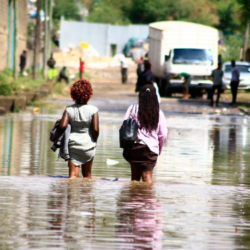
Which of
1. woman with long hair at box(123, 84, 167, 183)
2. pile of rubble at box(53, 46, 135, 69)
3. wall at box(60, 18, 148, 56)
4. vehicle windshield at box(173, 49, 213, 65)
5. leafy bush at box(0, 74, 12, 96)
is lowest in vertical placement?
pile of rubble at box(53, 46, 135, 69)

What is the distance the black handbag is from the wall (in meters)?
71.2

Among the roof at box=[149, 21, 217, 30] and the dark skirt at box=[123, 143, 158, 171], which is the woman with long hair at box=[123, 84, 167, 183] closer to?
the dark skirt at box=[123, 143, 158, 171]

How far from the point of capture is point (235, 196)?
8.96 meters

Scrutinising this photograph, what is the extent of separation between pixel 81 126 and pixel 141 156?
0.85 meters

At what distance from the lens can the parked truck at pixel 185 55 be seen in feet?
116

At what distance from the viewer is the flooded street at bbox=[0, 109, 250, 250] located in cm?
623

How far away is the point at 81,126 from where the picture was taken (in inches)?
369

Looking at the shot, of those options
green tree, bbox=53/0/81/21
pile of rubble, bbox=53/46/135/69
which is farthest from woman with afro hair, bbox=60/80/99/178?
green tree, bbox=53/0/81/21

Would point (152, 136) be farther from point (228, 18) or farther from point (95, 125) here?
point (228, 18)

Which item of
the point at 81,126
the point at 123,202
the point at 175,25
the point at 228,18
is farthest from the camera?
the point at 228,18

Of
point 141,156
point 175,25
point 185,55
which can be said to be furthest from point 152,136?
point 175,25

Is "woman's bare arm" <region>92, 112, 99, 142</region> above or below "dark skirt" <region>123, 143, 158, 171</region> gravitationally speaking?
above

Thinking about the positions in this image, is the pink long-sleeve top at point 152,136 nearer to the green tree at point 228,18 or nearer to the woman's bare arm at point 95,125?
the woman's bare arm at point 95,125

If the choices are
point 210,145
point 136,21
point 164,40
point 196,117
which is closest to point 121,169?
point 210,145
